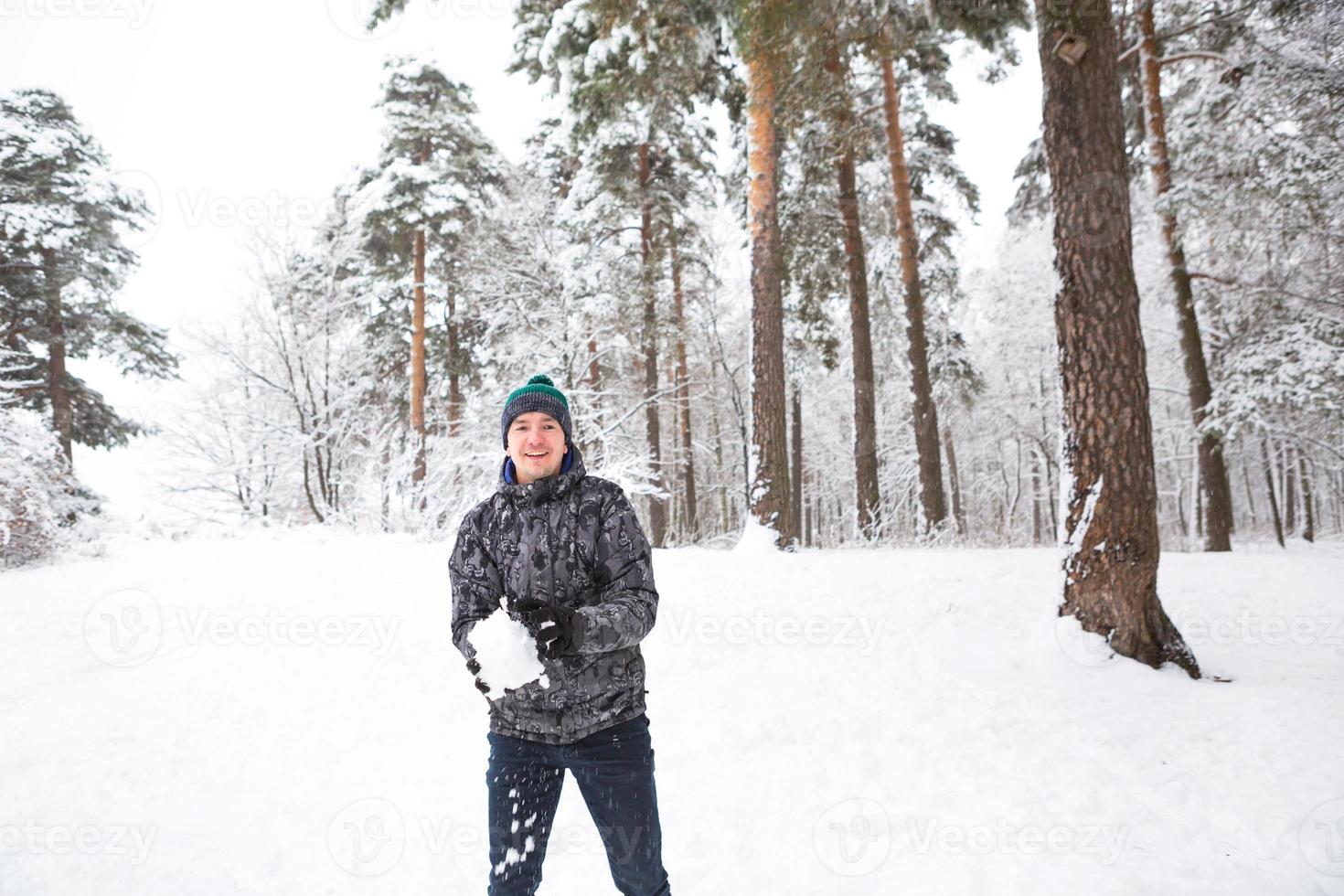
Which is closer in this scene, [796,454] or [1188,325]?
[1188,325]

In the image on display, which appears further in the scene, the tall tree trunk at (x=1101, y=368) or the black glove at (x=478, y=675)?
the tall tree trunk at (x=1101, y=368)

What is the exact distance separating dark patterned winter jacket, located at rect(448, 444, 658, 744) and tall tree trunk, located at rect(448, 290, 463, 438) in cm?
1446

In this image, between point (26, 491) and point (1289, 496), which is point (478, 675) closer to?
point (26, 491)

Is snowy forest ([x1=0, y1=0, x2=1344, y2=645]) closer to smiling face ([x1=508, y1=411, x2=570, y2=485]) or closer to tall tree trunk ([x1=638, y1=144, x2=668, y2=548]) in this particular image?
tall tree trunk ([x1=638, y1=144, x2=668, y2=548])

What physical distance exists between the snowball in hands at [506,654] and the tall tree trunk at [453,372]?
14741mm

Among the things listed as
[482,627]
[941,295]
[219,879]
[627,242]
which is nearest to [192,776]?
[219,879]

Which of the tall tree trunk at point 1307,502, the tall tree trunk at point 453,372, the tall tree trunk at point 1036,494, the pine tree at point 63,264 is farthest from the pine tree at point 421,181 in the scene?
the tall tree trunk at point 1036,494

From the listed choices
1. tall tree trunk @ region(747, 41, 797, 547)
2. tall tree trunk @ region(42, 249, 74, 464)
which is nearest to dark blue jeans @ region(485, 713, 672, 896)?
tall tree trunk @ region(747, 41, 797, 547)

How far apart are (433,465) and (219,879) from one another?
10903 millimetres

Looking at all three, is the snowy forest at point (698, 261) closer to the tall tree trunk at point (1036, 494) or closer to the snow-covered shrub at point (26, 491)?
the snow-covered shrub at point (26, 491)

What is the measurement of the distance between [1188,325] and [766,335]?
745 cm

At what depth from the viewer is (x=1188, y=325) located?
1017 cm

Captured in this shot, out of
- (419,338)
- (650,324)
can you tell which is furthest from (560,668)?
(419,338)

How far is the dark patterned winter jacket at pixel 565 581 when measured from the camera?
6.13ft
